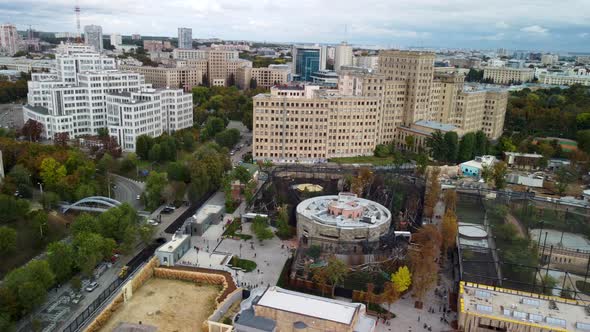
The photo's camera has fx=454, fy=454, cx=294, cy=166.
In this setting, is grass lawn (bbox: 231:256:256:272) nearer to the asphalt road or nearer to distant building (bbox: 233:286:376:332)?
distant building (bbox: 233:286:376:332)

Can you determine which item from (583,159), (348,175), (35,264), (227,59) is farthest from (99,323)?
(227,59)

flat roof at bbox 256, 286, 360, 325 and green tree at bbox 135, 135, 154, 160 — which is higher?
green tree at bbox 135, 135, 154, 160

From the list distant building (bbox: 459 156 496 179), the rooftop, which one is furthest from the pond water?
distant building (bbox: 459 156 496 179)

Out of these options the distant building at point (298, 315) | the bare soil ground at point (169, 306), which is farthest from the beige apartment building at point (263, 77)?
the distant building at point (298, 315)

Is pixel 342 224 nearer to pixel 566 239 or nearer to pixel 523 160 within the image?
pixel 566 239

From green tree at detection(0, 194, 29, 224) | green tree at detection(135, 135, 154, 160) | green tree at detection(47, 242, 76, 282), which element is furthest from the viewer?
green tree at detection(135, 135, 154, 160)

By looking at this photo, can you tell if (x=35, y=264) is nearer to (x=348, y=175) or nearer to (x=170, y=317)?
(x=170, y=317)

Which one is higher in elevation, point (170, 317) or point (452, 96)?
point (452, 96)
